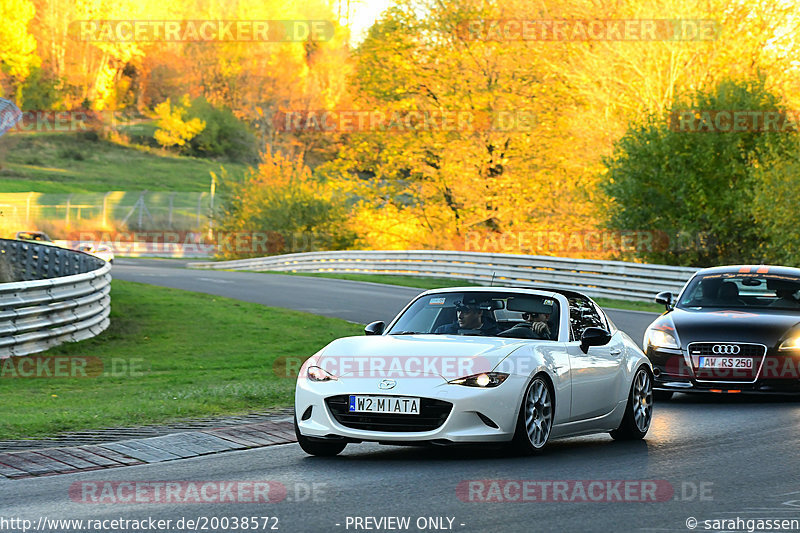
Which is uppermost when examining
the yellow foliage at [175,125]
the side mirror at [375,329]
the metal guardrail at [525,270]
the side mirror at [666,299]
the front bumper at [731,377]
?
the yellow foliage at [175,125]

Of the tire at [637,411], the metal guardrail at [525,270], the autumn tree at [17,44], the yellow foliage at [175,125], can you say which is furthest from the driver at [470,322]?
the yellow foliage at [175,125]

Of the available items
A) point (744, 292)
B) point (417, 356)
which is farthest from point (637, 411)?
point (744, 292)

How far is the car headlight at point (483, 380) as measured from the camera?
8633 mm

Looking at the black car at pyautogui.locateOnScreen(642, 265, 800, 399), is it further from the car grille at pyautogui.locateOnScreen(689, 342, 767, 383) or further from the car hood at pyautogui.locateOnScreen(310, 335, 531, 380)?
the car hood at pyautogui.locateOnScreen(310, 335, 531, 380)

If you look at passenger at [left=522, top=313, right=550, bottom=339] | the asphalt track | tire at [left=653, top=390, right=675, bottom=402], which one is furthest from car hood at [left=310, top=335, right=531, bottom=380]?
tire at [left=653, top=390, right=675, bottom=402]

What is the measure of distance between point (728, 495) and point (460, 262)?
91.6ft

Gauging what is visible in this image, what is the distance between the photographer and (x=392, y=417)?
8625 millimetres

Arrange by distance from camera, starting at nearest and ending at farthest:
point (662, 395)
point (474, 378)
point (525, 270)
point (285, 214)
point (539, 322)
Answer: point (474, 378)
point (539, 322)
point (662, 395)
point (525, 270)
point (285, 214)

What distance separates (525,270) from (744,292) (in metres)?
17.6

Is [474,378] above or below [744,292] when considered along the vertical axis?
below

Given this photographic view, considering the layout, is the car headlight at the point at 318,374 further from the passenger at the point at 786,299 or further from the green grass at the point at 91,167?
the green grass at the point at 91,167

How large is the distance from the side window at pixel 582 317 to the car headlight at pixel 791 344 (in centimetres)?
325

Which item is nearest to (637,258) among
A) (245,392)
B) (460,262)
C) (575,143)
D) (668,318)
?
(460,262)

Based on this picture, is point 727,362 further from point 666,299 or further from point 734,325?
point 666,299
